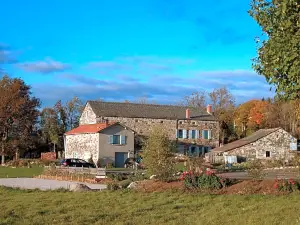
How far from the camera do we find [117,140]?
57.2 meters

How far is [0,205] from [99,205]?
3467 millimetres

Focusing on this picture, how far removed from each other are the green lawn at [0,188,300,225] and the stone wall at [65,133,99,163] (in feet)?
126

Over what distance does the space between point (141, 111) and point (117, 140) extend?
896cm

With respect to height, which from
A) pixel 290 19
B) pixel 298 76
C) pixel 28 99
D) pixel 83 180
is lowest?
pixel 83 180

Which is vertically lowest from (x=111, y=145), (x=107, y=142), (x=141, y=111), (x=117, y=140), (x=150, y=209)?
(x=150, y=209)

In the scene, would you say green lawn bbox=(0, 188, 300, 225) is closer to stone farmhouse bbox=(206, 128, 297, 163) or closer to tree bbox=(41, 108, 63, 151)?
A: stone farmhouse bbox=(206, 128, 297, 163)

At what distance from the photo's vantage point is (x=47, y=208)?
14.4m

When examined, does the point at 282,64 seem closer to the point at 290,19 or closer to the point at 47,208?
the point at 290,19

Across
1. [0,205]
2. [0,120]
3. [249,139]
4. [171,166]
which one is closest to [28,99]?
[0,120]

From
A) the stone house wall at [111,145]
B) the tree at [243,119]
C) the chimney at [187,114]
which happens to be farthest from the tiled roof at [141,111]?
the tree at [243,119]

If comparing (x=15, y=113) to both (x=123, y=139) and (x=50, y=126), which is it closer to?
(x=50, y=126)

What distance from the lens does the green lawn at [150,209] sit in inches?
458

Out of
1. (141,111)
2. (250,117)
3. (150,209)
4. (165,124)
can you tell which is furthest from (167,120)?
(150,209)

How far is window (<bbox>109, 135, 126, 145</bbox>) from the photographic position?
185 ft
